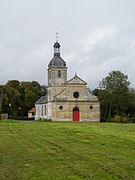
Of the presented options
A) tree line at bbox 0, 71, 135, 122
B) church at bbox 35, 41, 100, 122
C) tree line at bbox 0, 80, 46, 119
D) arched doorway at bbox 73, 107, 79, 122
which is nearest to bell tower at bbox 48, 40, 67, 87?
church at bbox 35, 41, 100, 122

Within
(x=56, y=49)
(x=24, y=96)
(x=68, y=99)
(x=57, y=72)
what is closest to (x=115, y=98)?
(x=68, y=99)

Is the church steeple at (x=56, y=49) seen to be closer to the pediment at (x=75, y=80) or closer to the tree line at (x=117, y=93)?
the pediment at (x=75, y=80)

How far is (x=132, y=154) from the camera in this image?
10.2m

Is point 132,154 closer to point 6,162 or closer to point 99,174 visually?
point 99,174

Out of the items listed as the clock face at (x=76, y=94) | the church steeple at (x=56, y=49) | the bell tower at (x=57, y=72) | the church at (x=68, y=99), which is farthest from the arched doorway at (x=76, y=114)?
the church steeple at (x=56, y=49)

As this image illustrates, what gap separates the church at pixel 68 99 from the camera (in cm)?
4894

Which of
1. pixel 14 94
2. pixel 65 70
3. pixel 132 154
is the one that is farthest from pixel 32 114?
pixel 132 154

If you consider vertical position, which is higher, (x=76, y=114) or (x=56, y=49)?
(x=56, y=49)

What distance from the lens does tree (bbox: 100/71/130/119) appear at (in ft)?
162

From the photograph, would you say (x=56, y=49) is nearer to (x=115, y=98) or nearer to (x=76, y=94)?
(x=76, y=94)

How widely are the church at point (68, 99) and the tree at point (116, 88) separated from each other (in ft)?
8.05

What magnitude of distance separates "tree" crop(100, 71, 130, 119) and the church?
2.45 metres

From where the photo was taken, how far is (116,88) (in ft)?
162

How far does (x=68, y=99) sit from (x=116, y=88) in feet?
28.0
